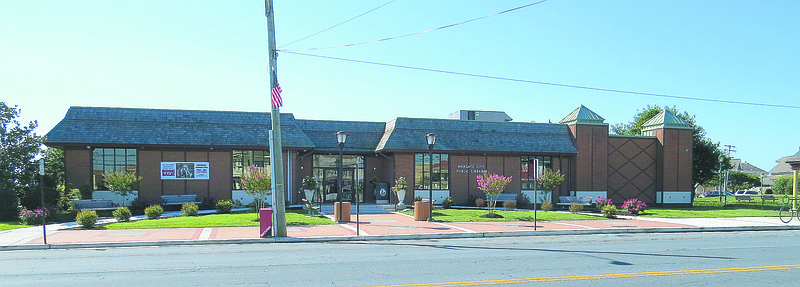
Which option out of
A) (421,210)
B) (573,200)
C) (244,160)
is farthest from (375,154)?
(573,200)

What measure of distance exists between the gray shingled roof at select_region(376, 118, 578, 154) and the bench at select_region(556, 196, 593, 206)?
2841 mm

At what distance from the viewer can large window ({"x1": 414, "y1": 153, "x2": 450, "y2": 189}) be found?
30453mm

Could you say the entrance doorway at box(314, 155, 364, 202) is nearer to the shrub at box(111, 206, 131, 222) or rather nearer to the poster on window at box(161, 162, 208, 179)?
the poster on window at box(161, 162, 208, 179)

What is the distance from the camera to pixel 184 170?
27.4 m

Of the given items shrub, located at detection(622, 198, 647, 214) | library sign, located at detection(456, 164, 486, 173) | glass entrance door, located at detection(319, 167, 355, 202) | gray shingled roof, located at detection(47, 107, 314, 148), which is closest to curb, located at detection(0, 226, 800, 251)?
shrub, located at detection(622, 198, 647, 214)

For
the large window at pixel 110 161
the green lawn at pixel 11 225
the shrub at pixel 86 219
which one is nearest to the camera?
the shrub at pixel 86 219

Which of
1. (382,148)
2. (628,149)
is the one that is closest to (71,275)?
(382,148)

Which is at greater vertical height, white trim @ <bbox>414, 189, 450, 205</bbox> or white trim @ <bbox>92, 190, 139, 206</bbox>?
white trim @ <bbox>92, 190, 139, 206</bbox>

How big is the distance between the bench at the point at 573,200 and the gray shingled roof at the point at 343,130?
38.9 feet

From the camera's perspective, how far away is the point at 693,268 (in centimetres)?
1105

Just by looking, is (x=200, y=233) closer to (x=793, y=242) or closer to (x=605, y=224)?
(x=605, y=224)

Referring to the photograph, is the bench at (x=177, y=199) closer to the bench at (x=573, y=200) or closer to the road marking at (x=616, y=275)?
the road marking at (x=616, y=275)

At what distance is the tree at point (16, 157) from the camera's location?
23.5 m

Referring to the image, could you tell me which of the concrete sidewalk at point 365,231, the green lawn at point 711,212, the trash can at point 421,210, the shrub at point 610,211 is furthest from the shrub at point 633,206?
the trash can at point 421,210
